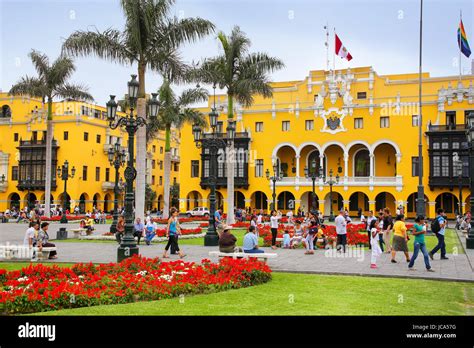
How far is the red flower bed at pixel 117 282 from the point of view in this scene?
27.3ft

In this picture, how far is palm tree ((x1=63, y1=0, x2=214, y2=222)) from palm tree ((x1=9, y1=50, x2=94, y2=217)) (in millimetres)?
14835

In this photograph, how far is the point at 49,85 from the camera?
121 ft

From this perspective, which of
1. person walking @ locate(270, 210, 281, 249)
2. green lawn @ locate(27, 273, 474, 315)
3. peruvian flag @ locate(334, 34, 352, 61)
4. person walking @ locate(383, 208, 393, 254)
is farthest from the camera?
peruvian flag @ locate(334, 34, 352, 61)

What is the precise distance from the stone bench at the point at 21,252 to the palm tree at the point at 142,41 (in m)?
6.63

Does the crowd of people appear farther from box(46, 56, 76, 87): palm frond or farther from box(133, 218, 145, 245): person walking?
box(46, 56, 76, 87): palm frond

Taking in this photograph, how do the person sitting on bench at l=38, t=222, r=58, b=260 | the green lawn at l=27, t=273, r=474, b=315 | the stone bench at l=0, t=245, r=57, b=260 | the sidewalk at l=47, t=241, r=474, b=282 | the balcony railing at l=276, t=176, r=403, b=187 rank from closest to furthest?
the green lawn at l=27, t=273, r=474, b=315 < the sidewalk at l=47, t=241, r=474, b=282 < the stone bench at l=0, t=245, r=57, b=260 < the person sitting on bench at l=38, t=222, r=58, b=260 < the balcony railing at l=276, t=176, r=403, b=187

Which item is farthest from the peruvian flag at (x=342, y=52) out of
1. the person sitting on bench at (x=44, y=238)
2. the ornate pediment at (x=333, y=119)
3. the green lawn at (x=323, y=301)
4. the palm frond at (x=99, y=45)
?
the green lawn at (x=323, y=301)

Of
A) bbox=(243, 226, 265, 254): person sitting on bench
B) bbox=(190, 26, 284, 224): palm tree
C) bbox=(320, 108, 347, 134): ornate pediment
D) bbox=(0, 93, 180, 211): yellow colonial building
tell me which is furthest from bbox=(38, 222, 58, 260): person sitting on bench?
bbox=(0, 93, 180, 211): yellow colonial building

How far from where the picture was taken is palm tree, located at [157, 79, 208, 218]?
3756 cm
